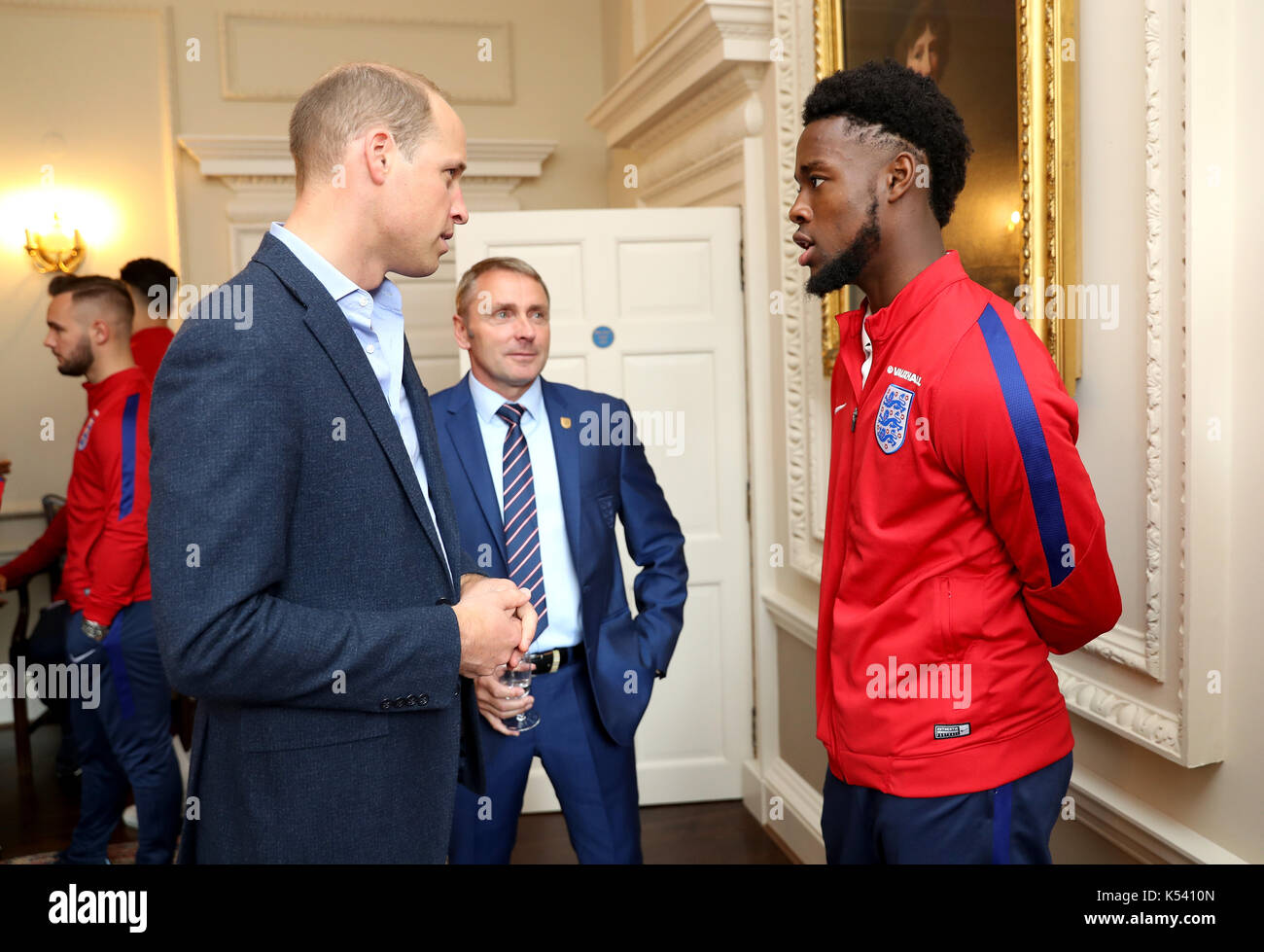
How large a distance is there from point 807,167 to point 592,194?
16.3 feet

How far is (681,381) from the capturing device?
13.3 feet

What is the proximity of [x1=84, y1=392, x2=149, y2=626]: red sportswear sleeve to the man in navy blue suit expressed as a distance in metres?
1.41

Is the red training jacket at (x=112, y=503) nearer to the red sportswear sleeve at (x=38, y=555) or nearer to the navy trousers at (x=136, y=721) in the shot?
the navy trousers at (x=136, y=721)

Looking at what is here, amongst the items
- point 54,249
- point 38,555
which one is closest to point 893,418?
point 38,555

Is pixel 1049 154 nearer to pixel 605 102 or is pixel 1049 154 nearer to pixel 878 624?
pixel 878 624

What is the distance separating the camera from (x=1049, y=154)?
1993mm

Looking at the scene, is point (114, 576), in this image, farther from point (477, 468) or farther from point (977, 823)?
point (977, 823)

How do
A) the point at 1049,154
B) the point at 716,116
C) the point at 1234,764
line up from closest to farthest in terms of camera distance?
the point at 1234,764, the point at 1049,154, the point at 716,116

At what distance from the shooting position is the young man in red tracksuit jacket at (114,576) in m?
3.23

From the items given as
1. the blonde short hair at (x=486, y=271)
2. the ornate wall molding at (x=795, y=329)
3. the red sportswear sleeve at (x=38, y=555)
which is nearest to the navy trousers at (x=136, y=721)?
the red sportswear sleeve at (x=38, y=555)

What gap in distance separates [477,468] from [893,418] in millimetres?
1159

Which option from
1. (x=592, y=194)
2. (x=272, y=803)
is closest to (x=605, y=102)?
(x=592, y=194)

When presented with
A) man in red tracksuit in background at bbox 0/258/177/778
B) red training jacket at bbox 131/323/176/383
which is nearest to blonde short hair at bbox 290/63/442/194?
man in red tracksuit in background at bbox 0/258/177/778

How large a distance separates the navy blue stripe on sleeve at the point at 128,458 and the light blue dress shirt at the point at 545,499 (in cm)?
146
